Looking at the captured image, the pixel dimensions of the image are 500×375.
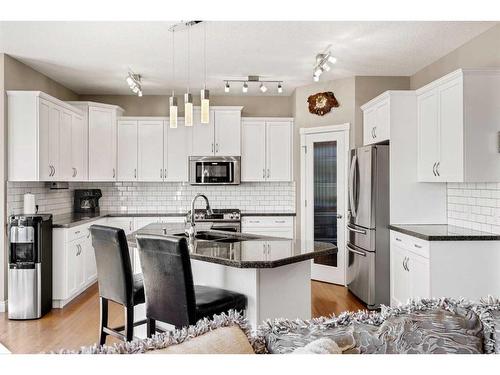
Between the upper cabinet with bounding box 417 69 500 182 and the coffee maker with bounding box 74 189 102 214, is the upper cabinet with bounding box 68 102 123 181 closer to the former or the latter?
the coffee maker with bounding box 74 189 102 214

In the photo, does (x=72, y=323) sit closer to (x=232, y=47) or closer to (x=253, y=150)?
(x=232, y=47)

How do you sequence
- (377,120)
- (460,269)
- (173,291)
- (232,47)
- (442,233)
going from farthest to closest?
1. (377,120)
2. (232,47)
3. (442,233)
4. (460,269)
5. (173,291)

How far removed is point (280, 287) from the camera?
2.82 meters

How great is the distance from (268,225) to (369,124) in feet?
6.66

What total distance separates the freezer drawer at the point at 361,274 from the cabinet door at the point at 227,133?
2.26 metres

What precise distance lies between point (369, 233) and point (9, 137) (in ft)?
12.5

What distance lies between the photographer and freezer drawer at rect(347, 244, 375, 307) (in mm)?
4609

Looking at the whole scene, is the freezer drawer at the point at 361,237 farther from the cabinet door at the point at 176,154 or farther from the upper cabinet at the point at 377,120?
the cabinet door at the point at 176,154

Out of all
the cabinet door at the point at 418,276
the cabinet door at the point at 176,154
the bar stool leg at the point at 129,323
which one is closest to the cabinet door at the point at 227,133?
the cabinet door at the point at 176,154

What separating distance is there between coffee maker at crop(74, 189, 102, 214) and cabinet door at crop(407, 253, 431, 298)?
4425mm

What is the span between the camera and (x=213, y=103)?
22.7 ft

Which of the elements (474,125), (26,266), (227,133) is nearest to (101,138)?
(227,133)

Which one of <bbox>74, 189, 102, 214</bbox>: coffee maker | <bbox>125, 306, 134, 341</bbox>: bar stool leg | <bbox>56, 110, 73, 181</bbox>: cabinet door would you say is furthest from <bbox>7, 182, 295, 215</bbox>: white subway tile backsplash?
<bbox>125, 306, 134, 341</bbox>: bar stool leg
